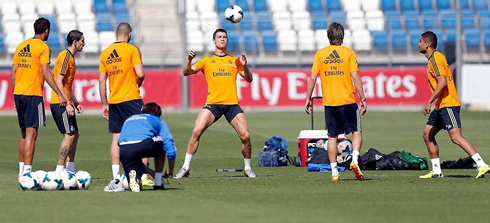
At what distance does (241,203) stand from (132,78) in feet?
9.65

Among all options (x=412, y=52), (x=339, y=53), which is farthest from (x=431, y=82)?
(x=412, y=52)

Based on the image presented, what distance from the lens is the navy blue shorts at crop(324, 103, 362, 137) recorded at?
1205 cm

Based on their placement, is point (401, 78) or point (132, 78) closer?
point (132, 78)

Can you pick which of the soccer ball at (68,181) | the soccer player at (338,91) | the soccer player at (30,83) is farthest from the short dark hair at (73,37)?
the soccer player at (338,91)

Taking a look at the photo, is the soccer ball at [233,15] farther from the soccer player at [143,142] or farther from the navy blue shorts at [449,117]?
the soccer player at [143,142]

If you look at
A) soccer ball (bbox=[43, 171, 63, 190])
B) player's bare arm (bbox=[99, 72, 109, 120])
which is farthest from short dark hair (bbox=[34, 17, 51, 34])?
soccer ball (bbox=[43, 171, 63, 190])

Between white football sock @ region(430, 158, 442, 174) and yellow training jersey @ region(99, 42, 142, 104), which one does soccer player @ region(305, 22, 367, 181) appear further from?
yellow training jersey @ region(99, 42, 142, 104)

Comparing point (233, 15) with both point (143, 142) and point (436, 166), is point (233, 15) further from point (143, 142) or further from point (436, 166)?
point (143, 142)

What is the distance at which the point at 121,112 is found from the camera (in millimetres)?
11711

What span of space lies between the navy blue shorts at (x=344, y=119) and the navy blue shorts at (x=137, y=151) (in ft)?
8.27

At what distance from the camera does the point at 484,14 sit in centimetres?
3706

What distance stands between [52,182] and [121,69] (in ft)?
5.50

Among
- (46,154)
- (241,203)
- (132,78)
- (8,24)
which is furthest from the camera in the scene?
(8,24)

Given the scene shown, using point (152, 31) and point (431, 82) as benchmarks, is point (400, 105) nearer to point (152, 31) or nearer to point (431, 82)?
point (152, 31)
